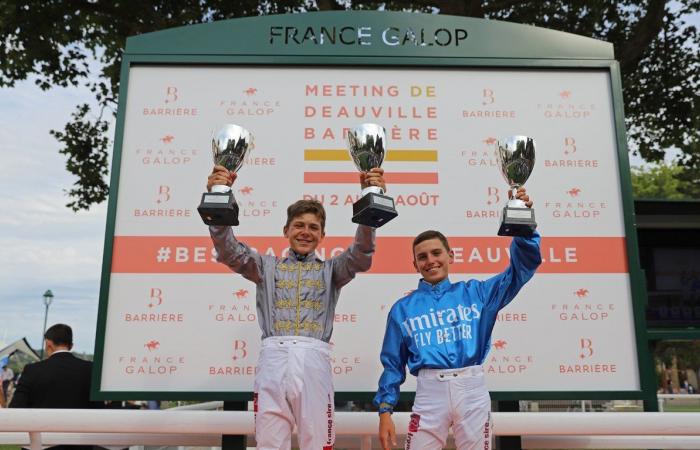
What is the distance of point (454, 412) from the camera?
7.97ft

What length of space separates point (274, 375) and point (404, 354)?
66 centimetres

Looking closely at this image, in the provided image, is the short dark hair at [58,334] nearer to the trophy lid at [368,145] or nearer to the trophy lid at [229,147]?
the trophy lid at [229,147]

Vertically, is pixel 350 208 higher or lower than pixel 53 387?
higher

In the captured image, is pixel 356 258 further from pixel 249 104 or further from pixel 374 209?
pixel 249 104

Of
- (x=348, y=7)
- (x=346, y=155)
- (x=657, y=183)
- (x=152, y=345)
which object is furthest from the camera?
(x=657, y=183)

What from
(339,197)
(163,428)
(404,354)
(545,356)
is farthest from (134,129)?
(545,356)

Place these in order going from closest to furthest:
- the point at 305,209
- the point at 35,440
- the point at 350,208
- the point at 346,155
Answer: the point at 305,209
the point at 35,440
the point at 350,208
the point at 346,155

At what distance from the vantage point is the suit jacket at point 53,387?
421 centimetres

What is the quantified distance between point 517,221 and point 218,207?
129 centimetres

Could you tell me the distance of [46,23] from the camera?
923 centimetres

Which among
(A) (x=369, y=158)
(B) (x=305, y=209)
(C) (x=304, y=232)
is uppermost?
(A) (x=369, y=158)

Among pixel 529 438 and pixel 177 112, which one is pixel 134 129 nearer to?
pixel 177 112

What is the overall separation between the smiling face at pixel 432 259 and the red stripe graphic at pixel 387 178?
3.34ft

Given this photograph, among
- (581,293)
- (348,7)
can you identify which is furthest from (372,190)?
(348,7)
